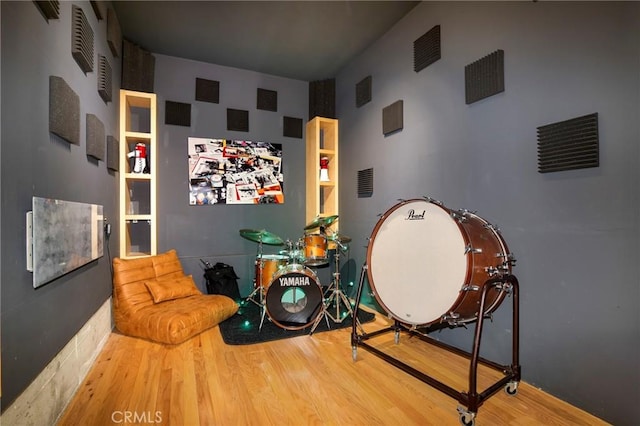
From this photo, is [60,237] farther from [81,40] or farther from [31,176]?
[81,40]

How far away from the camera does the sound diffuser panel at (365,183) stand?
3.42m

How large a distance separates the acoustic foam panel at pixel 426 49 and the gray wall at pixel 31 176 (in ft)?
8.57

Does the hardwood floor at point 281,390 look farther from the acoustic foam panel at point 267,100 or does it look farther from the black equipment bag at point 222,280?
the acoustic foam panel at point 267,100

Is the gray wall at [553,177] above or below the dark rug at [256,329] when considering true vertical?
above

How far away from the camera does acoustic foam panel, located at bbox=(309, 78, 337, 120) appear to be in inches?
164

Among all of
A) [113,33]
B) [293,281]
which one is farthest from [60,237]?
[113,33]

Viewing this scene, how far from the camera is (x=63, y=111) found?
166 centimetres

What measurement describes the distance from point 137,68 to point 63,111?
2.01 metres

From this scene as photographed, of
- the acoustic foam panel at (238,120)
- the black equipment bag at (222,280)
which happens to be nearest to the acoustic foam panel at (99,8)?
the acoustic foam panel at (238,120)

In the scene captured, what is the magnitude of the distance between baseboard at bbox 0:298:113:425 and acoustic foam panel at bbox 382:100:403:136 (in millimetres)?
3060

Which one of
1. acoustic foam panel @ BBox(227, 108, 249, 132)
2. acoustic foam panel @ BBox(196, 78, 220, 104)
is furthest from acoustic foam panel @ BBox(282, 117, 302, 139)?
acoustic foam panel @ BBox(196, 78, 220, 104)

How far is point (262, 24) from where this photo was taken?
2969 millimetres

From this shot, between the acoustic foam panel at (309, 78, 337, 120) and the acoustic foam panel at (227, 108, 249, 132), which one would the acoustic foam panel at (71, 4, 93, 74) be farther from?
the acoustic foam panel at (309, 78, 337, 120)

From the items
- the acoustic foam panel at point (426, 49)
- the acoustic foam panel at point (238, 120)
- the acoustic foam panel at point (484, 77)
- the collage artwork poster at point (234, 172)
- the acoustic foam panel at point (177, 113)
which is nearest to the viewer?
the acoustic foam panel at point (484, 77)
